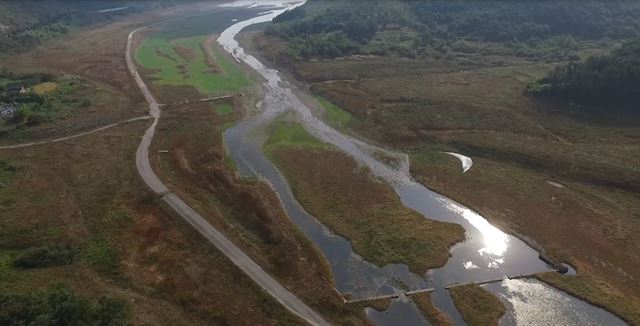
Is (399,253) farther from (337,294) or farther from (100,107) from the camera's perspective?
(100,107)

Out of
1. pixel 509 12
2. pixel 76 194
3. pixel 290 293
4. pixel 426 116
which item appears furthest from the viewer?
pixel 509 12

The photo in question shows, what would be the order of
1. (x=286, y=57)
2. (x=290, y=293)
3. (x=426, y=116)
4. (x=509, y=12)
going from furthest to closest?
(x=509, y=12)
(x=286, y=57)
(x=426, y=116)
(x=290, y=293)

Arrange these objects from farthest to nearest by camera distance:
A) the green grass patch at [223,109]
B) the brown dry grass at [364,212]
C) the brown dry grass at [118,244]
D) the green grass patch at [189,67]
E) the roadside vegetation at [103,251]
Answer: the green grass patch at [189,67], the green grass patch at [223,109], the brown dry grass at [364,212], the brown dry grass at [118,244], the roadside vegetation at [103,251]

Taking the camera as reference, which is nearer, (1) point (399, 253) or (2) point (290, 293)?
(2) point (290, 293)

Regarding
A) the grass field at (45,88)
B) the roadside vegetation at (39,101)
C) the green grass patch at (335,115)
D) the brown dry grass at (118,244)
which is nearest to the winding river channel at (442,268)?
the brown dry grass at (118,244)

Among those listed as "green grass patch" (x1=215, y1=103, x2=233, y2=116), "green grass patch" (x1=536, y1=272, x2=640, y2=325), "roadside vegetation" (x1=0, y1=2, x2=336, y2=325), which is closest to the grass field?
"roadside vegetation" (x1=0, y1=2, x2=336, y2=325)

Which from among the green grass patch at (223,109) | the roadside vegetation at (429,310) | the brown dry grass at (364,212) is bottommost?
the roadside vegetation at (429,310)

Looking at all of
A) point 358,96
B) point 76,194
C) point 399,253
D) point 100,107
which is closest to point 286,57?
point 358,96

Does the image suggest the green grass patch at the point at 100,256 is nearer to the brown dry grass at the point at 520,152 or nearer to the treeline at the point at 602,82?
the brown dry grass at the point at 520,152
